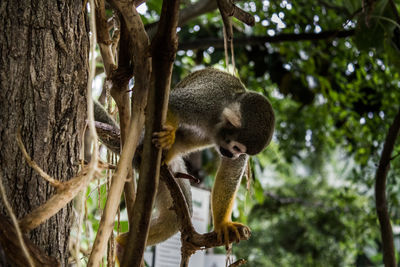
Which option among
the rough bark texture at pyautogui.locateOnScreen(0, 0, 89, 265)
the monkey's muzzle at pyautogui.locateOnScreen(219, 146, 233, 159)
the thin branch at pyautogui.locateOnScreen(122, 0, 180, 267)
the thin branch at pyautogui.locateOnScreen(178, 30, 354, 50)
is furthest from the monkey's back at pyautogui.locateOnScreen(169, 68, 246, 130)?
the thin branch at pyautogui.locateOnScreen(122, 0, 180, 267)

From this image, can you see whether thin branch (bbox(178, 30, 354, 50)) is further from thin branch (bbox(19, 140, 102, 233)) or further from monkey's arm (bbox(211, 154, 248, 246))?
thin branch (bbox(19, 140, 102, 233))

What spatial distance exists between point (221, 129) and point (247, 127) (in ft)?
0.43

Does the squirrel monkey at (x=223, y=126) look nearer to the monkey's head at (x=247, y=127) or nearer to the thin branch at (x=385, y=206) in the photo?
the monkey's head at (x=247, y=127)

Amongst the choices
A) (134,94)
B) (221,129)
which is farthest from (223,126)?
(134,94)

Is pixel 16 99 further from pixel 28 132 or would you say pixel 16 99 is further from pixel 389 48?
pixel 389 48

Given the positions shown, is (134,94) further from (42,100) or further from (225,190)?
(225,190)

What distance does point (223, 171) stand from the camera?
5.61 feet

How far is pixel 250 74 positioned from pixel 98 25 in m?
2.60

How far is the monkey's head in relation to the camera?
5.22 feet

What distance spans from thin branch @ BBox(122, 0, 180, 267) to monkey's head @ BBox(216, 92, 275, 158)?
0.90m

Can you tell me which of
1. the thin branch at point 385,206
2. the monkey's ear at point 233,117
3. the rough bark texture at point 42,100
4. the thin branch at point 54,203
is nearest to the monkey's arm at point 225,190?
the monkey's ear at point 233,117

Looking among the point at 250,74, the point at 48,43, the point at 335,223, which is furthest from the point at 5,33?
the point at 335,223

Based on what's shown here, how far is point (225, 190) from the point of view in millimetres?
1670

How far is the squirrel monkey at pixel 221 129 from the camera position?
1.60m
